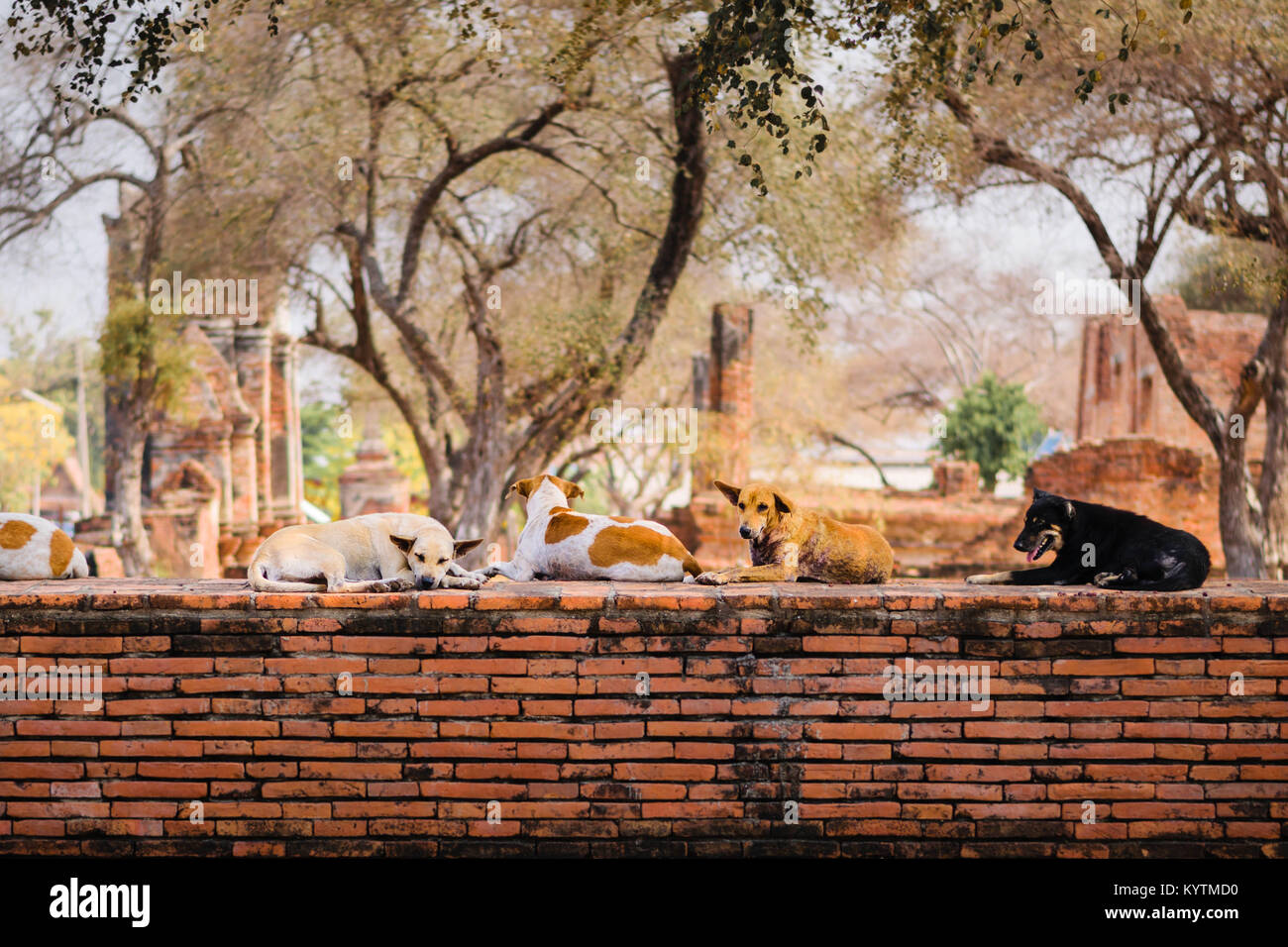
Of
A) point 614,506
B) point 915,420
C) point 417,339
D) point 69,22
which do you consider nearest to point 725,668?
point 69,22

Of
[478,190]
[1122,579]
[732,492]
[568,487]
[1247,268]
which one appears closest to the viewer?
[1122,579]

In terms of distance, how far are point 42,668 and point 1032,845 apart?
3.73 meters

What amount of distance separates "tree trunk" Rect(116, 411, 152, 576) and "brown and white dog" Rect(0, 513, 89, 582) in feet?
29.5

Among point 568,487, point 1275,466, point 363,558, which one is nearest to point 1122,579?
point 568,487

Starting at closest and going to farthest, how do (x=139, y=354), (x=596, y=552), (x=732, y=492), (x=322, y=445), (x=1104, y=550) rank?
(x=1104, y=550), (x=596, y=552), (x=732, y=492), (x=139, y=354), (x=322, y=445)

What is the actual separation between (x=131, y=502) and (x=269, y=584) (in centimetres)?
1071

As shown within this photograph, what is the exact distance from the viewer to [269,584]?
446cm

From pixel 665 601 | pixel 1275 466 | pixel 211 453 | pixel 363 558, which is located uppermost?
pixel 211 453

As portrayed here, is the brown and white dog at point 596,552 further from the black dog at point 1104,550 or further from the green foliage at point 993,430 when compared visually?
the green foliage at point 993,430

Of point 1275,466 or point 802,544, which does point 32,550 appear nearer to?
point 802,544

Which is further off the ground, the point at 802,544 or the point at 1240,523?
the point at 802,544

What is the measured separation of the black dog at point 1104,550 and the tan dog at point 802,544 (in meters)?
0.44

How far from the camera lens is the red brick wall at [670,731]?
14.2 ft

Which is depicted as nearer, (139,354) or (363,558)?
(363,558)
